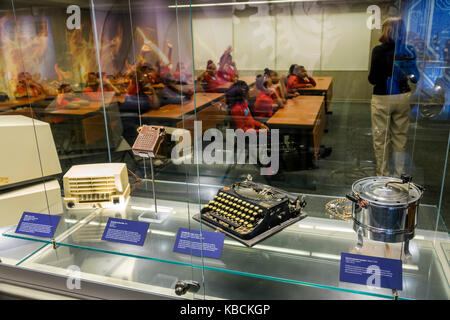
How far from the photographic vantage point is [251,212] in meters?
1.28

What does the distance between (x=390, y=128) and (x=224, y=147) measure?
120 cm

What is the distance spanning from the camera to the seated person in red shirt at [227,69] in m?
2.47

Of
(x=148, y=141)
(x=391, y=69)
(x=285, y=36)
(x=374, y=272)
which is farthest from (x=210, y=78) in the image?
(x=374, y=272)

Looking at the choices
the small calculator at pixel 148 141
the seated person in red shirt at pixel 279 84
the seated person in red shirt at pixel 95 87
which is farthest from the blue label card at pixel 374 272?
the seated person in red shirt at pixel 95 87

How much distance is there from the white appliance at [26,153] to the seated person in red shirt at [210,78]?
3.81 ft

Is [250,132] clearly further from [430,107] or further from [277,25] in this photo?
[430,107]

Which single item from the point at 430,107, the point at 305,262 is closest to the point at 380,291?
the point at 305,262

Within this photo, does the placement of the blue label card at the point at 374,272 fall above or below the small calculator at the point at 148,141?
below

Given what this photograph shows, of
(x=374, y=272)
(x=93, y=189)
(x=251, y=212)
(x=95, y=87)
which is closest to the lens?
(x=374, y=272)

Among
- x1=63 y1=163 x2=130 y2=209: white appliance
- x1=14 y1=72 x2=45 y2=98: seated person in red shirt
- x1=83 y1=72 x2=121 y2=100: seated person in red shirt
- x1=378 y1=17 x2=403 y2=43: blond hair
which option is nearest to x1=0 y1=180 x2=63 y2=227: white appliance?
x1=63 y1=163 x2=130 y2=209: white appliance

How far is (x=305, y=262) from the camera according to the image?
1.14m

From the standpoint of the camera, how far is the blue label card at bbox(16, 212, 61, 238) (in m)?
1.42

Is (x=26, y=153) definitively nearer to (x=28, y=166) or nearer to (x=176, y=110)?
(x=28, y=166)

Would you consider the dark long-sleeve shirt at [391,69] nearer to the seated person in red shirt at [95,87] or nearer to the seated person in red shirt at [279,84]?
the seated person in red shirt at [279,84]
